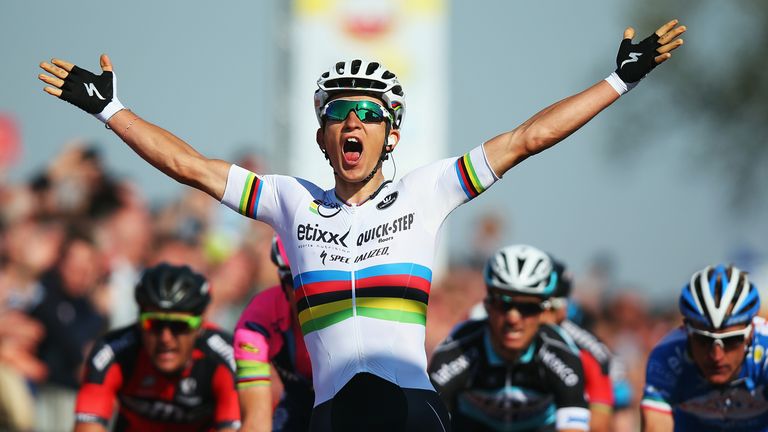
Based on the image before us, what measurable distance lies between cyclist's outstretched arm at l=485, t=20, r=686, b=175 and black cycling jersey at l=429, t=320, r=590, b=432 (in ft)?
9.95

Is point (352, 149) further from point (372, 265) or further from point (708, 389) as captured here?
point (708, 389)

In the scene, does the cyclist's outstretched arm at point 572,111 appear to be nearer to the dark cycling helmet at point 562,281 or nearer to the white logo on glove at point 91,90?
the white logo on glove at point 91,90

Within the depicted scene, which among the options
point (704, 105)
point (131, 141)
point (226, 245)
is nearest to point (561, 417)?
point (131, 141)

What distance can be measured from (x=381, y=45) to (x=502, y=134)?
49.3 feet

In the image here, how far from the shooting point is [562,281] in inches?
410

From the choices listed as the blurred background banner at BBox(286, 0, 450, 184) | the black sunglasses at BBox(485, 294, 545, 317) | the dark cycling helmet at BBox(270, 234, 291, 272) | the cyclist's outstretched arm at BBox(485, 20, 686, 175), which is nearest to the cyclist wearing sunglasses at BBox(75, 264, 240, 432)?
the dark cycling helmet at BBox(270, 234, 291, 272)

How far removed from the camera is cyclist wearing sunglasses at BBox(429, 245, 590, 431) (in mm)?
8797

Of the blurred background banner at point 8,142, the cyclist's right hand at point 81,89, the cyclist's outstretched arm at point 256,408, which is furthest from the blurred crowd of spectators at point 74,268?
the cyclist's right hand at point 81,89

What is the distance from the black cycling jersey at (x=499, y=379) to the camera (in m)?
8.78

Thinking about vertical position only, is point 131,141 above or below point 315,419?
above

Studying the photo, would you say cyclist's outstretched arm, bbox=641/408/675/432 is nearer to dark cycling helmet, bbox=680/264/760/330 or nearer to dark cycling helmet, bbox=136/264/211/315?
dark cycling helmet, bbox=680/264/760/330

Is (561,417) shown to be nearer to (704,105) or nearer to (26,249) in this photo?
(26,249)

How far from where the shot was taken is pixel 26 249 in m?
11.9

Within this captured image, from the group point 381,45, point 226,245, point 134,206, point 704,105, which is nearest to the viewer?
point 134,206
